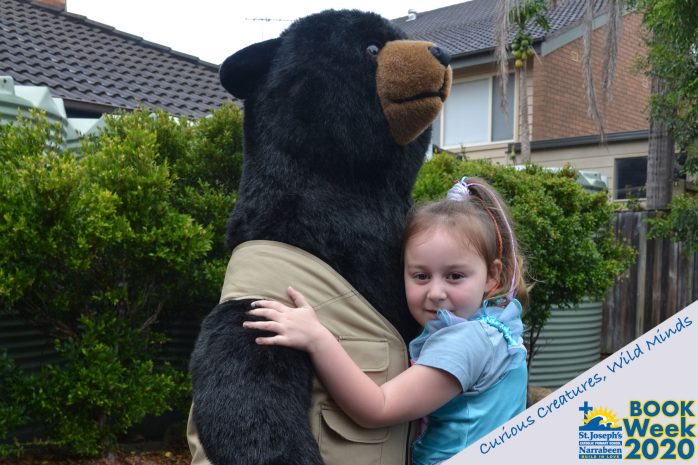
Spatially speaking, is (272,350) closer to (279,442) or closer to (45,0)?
(279,442)

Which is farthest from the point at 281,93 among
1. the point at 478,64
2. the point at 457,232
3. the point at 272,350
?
the point at 478,64

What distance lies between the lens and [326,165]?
5.97 feet

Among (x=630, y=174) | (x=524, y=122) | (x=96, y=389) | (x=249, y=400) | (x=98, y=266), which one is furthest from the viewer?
(x=630, y=174)

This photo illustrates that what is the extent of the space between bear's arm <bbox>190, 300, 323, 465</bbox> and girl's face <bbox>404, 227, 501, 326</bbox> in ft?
1.18

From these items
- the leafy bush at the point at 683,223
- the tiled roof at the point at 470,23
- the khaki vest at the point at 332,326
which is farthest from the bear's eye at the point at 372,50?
the tiled roof at the point at 470,23

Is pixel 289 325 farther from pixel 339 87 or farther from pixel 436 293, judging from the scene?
pixel 339 87

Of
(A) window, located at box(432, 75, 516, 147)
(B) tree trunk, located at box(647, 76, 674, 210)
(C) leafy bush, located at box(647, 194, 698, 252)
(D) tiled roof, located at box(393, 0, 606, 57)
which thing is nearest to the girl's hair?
(C) leafy bush, located at box(647, 194, 698, 252)

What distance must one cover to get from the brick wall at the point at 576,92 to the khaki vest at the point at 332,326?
579 inches

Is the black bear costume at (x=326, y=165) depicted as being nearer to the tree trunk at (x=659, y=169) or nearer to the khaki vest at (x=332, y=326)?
the khaki vest at (x=332, y=326)

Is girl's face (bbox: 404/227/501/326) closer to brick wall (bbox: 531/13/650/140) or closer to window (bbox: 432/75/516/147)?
window (bbox: 432/75/516/147)

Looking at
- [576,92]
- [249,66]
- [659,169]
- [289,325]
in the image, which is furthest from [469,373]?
[576,92]

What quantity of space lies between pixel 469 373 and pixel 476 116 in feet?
50.4

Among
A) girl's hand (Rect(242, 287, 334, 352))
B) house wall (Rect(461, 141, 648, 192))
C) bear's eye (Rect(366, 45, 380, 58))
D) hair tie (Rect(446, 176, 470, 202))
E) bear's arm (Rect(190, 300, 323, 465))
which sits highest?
house wall (Rect(461, 141, 648, 192))

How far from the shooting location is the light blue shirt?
1.68 metres
